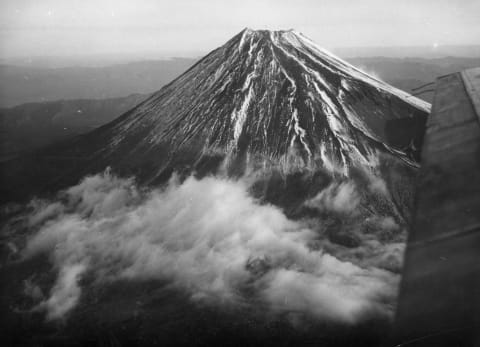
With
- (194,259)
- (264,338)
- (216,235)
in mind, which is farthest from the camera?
(216,235)

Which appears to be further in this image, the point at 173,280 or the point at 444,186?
the point at 173,280

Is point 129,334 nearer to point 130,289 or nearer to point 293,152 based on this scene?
point 130,289

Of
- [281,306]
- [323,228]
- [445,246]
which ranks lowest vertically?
[281,306]

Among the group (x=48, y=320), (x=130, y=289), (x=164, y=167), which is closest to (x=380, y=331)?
(x=130, y=289)

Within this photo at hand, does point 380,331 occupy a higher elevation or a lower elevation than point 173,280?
higher

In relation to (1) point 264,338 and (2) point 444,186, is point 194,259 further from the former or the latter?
(2) point 444,186

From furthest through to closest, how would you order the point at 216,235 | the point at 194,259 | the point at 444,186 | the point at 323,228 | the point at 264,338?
the point at 216,235 → the point at 194,259 → the point at 323,228 → the point at 264,338 → the point at 444,186
